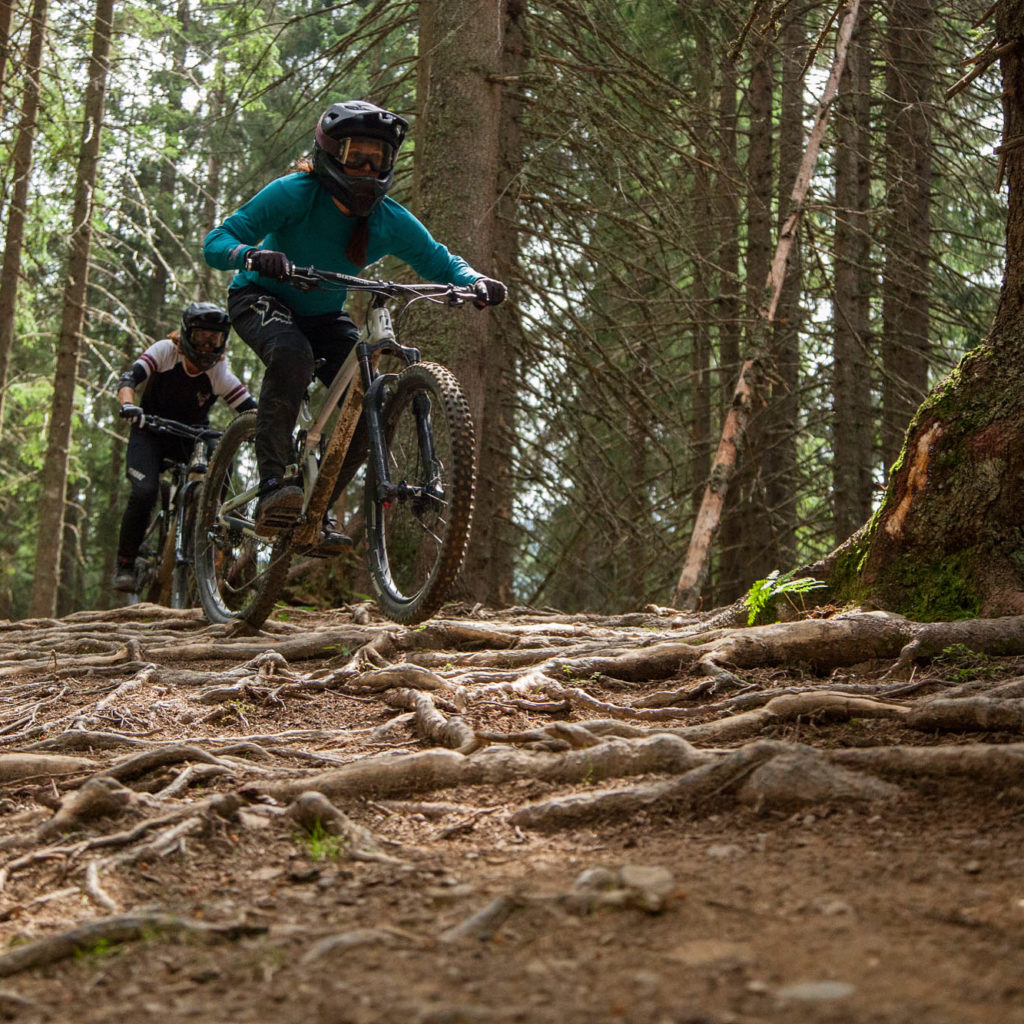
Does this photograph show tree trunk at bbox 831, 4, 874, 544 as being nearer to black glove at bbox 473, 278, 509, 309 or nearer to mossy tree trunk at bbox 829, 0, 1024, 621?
black glove at bbox 473, 278, 509, 309

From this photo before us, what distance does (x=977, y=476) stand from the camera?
176 inches

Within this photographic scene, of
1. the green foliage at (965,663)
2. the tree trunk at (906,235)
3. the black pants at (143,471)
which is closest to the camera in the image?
the green foliage at (965,663)

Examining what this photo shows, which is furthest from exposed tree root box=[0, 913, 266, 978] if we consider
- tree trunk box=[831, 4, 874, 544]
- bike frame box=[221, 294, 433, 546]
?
tree trunk box=[831, 4, 874, 544]

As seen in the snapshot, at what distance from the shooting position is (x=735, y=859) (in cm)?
259

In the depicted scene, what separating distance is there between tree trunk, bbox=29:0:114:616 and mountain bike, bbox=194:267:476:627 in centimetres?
881

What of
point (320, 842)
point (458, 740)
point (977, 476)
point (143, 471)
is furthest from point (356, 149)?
point (143, 471)

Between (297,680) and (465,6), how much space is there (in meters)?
5.64

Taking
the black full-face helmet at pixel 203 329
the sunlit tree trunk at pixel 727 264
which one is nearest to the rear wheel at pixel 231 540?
the black full-face helmet at pixel 203 329

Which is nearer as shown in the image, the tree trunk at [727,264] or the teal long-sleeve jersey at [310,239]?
the teal long-sleeve jersey at [310,239]

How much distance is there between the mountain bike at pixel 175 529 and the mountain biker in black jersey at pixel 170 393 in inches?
5.6

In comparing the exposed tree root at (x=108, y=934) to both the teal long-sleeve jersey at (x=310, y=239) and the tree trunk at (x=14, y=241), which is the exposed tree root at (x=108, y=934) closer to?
the teal long-sleeve jersey at (x=310, y=239)

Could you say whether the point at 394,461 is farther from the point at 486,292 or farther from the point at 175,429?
the point at 175,429

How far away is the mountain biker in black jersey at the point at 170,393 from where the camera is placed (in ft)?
27.6

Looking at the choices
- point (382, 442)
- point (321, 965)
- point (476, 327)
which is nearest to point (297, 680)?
point (382, 442)
